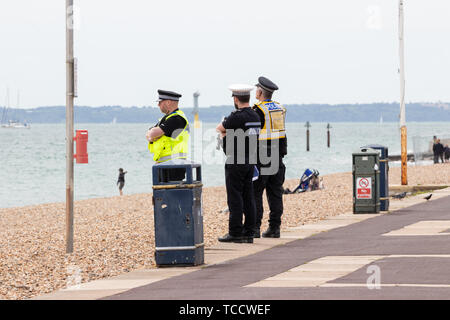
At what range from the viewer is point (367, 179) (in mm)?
17109

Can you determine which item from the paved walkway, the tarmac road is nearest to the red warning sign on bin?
the paved walkway

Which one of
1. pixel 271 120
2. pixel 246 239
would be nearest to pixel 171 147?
pixel 271 120

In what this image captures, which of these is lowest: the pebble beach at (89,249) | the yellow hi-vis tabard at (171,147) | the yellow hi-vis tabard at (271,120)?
the pebble beach at (89,249)

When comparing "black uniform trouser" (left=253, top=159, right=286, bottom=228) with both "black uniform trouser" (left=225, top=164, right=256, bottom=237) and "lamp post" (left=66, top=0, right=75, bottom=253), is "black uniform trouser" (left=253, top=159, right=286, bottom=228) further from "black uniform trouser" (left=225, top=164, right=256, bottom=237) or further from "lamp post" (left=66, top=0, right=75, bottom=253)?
"lamp post" (left=66, top=0, right=75, bottom=253)

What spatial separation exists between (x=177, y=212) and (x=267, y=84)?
2801 millimetres

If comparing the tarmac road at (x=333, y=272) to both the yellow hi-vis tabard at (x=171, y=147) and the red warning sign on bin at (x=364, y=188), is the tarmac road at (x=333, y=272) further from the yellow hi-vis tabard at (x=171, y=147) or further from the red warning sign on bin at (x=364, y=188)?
the red warning sign on bin at (x=364, y=188)

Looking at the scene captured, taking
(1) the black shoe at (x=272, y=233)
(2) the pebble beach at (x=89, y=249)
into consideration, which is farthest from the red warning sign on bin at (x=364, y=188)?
(1) the black shoe at (x=272, y=233)

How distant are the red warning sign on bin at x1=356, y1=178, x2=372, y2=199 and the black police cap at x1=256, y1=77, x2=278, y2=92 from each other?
4987mm

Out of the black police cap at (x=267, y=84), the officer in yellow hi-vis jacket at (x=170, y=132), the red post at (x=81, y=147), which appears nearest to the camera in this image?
the officer in yellow hi-vis jacket at (x=170, y=132)

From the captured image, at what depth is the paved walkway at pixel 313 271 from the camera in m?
8.47

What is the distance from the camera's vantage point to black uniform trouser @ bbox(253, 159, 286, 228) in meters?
13.0

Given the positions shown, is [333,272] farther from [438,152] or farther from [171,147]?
[438,152]
